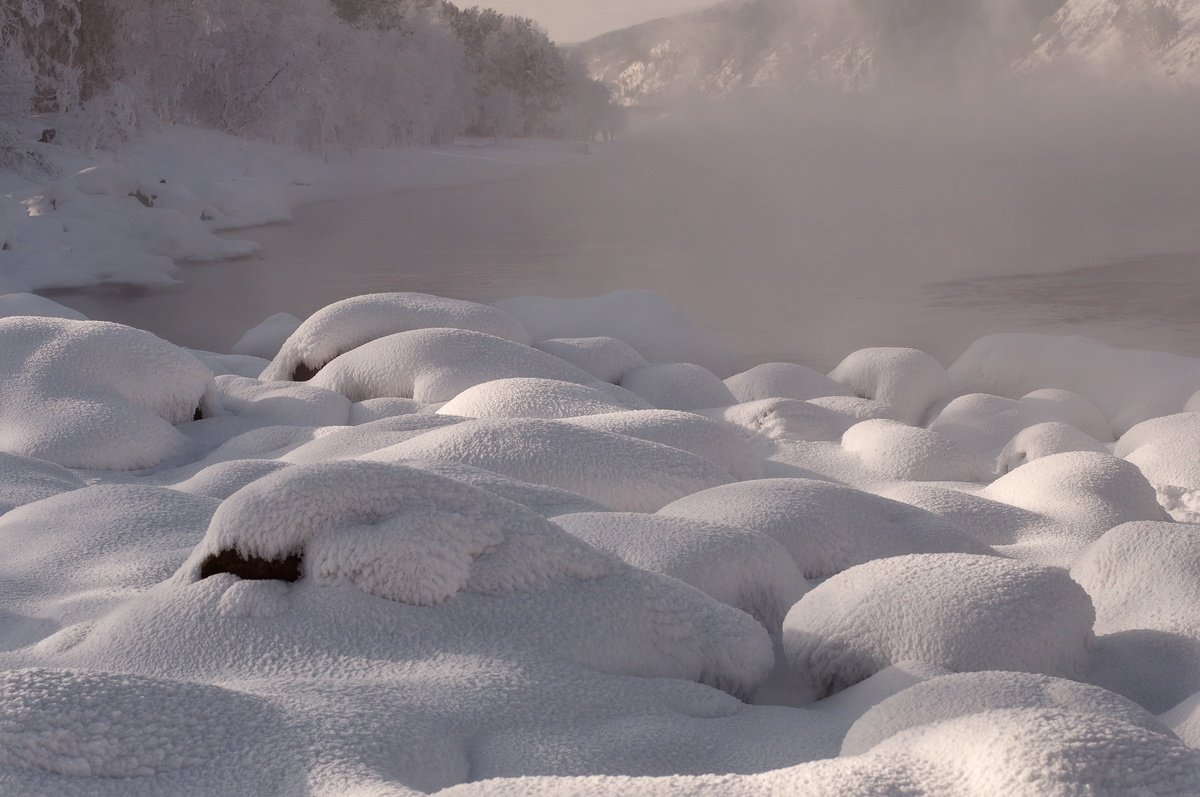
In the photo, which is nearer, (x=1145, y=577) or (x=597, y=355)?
(x=1145, y=577)


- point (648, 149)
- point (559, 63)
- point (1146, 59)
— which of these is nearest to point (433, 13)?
point (559, 63)

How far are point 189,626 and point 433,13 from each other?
55.5 metres

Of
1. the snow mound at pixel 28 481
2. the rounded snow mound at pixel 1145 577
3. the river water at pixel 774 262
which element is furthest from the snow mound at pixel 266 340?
the rounded snow mound at pixel 1145 577

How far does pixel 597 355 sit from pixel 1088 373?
332 centimetres

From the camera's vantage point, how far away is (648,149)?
204 feet

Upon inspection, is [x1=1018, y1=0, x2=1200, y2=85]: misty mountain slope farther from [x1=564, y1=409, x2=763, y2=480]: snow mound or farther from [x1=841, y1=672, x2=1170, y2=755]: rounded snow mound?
[x1=841, y1=672, x2=1170, y2=755]: rounded snow mound

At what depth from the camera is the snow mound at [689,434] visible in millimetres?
3693

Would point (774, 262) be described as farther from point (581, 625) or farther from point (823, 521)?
point (581, 625)

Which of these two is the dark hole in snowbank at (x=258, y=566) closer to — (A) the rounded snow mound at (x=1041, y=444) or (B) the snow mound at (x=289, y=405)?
(B) the snow mound at (x=289, y=405)

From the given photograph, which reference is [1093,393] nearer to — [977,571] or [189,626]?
[977,571]

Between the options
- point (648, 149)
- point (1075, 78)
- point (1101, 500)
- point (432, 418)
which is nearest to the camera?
point (1101, 500)

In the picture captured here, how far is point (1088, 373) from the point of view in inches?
281

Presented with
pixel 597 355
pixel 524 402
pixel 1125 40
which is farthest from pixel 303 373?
pixel 1125 40

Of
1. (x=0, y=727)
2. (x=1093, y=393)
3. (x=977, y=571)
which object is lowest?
(x=1093, y=393)
